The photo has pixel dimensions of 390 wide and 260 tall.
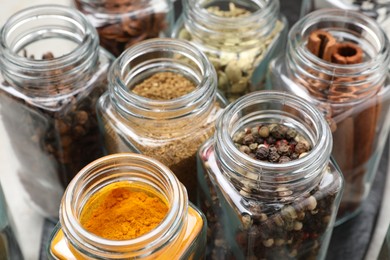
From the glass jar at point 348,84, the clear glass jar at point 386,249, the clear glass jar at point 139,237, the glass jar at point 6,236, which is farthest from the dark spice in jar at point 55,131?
the clear glass jar at point 386,249

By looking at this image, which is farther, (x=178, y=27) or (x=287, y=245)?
(x=178, y=27)

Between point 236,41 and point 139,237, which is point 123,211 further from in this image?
point 236,41

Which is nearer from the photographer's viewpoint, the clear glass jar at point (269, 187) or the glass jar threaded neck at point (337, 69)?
the clear glass jar at point (269, 187)

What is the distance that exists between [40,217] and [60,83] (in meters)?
0.32

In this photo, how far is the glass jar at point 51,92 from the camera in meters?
1.04

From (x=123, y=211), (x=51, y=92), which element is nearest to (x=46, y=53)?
(x=51, y=92)

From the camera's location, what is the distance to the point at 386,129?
1155 millimetres

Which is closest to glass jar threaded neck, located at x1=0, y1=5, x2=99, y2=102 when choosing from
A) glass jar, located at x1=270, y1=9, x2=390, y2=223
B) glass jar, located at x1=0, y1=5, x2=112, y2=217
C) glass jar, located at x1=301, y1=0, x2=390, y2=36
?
glass jar, located at x1=0, y1=5, x2=112, y2=217

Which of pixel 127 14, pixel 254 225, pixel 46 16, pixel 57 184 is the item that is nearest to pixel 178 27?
pixel 127 14

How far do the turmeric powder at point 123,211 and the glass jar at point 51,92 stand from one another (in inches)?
8.6

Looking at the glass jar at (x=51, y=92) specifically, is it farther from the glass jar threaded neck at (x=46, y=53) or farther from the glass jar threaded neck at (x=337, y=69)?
the glass jar threaded neck at (x=337, y=69)

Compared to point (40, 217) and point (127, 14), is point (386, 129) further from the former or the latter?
point (40, 217)

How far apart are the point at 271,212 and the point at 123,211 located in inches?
7.7

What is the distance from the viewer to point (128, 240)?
770 mm
